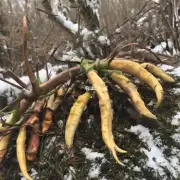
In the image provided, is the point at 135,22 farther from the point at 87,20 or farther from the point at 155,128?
the point at 155,128

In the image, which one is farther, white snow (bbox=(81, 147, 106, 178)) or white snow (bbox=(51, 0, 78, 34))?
white snow (bbox=(51, 0, 78, 34))

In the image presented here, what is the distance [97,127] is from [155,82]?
307 millimetres

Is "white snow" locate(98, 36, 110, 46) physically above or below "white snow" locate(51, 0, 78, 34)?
below

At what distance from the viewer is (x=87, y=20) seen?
114 inches

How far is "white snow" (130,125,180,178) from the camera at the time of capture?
1.33 metres

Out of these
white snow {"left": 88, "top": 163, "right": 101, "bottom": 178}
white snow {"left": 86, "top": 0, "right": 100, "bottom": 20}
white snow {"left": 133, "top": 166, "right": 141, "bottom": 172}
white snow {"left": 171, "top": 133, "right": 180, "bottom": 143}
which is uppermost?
white snow {"left": 86, "top": 0, "right": 100, "bottom": 20}

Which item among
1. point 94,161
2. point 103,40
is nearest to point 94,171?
point 94,161

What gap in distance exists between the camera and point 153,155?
1385 millimetres

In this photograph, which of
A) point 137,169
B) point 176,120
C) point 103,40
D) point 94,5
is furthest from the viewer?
point 94,5

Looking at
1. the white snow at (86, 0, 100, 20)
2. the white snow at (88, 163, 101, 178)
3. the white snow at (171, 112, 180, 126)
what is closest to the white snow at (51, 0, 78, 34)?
the white snow at (86, 0, 100, 20)

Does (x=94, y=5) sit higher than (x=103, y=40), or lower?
higher

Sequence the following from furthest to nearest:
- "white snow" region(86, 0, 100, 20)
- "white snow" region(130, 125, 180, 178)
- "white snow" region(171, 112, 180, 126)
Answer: "white snow" region(86, 0, 100, 20), "white snow" region(171, 112, 180, 126), "white snow" region(130, 125, 180, 178)

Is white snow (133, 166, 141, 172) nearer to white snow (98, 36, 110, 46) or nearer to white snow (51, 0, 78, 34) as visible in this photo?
white snow (98, 36, 110, 46)

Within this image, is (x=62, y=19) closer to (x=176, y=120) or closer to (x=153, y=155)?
(x=176, y=120)
